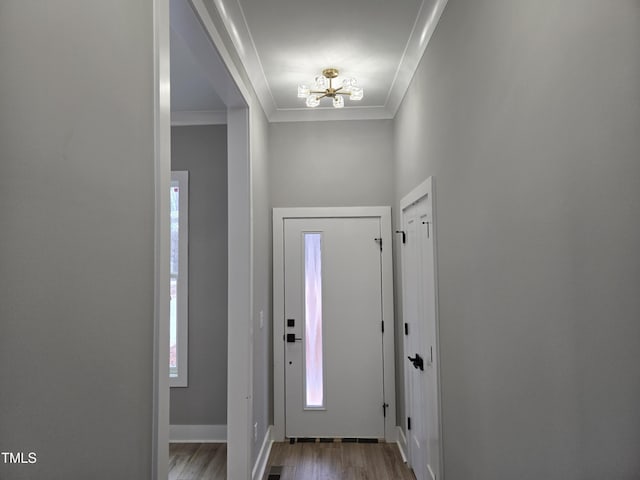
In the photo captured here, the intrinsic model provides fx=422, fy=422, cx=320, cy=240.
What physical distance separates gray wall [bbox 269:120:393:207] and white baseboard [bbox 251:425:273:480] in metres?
1.96

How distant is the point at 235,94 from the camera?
255 cm

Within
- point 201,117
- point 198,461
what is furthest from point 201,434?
point 201,117

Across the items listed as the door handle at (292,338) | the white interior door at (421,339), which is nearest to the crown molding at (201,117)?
the white interior door at (421,339)

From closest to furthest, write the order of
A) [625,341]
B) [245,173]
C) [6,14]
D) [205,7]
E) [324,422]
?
[6,14] < [625,341] < [205,7] < [245,173] < [324,422]

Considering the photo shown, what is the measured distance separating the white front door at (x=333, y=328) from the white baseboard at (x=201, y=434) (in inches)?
24.1

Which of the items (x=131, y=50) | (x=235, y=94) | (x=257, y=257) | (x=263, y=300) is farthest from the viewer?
(x=263, y=300)

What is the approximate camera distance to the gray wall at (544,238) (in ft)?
2.79

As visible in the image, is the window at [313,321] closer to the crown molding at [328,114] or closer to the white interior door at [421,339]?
the white interior door at [421,339]

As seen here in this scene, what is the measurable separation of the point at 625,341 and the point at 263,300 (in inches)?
108

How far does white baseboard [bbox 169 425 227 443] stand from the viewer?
12.3ft

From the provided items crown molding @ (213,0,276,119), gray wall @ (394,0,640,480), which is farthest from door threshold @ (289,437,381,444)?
crown molding @ (213,0,276,119)

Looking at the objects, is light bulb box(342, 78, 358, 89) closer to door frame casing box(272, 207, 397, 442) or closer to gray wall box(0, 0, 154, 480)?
door frame casing box(272, 207, 397, 442)

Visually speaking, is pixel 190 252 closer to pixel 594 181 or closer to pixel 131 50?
pixel 131 50

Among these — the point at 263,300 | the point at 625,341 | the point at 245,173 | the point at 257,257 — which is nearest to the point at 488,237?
the point at 625,341
